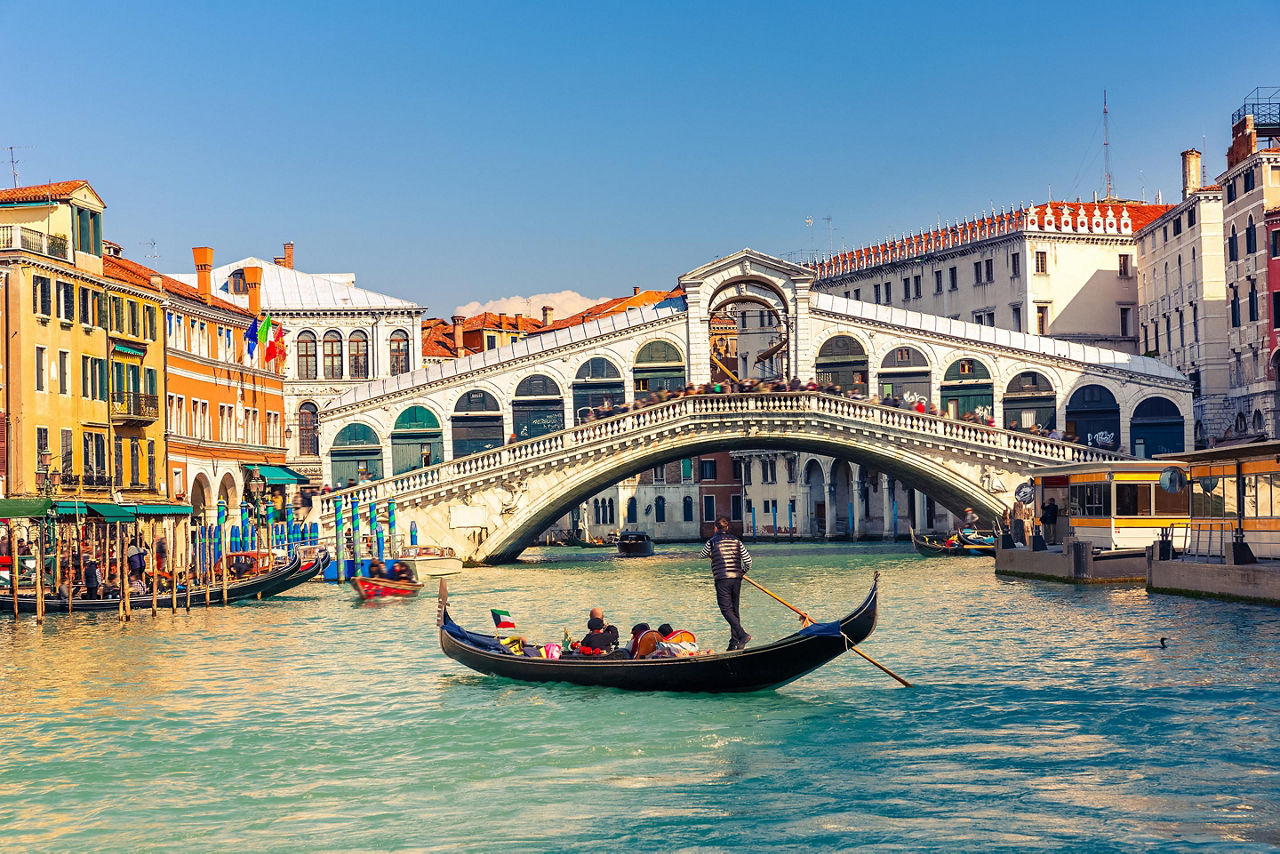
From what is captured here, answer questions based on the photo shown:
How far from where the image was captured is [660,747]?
42.2 feet

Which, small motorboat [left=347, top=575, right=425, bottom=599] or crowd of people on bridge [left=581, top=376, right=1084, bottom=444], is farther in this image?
crowd of people on bridge [left=581, top=376, right=1084, bottom=444]

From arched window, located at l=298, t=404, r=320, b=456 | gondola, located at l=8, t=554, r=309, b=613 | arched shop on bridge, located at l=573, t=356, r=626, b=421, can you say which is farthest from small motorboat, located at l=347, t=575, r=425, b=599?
arched window, located at l=298, t=404, r=320, b=456

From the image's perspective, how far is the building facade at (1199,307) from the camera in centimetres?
4144

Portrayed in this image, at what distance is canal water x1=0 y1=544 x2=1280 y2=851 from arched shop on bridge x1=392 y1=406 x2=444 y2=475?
18331 millimetres

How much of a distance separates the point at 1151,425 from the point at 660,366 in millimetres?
12378

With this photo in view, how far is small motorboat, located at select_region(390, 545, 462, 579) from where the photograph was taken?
33594 millimetres

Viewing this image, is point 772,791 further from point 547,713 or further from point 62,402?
point 62,402

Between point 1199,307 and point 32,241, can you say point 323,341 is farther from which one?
point 1199,307

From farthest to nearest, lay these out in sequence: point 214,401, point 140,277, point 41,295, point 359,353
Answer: point 359,353, point 214,401, point 140,277, point 41,295

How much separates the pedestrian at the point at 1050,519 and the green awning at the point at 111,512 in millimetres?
17422

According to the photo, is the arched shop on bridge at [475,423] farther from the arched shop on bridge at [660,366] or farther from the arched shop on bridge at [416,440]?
the arched shop on bridge at [660,366]

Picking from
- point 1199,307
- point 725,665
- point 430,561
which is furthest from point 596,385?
point 725,665

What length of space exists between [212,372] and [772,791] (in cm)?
2924

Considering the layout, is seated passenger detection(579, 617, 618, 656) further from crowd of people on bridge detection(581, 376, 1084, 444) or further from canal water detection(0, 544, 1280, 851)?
crowd of people on bridge detection(581, 376, 1084, 444)
